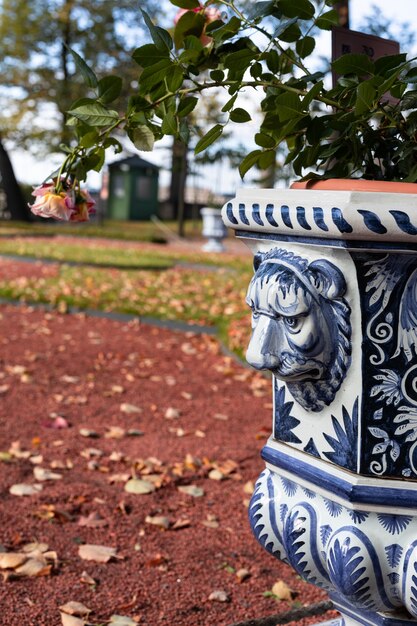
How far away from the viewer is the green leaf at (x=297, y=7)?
1.73 m

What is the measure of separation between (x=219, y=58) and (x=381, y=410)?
86 cm

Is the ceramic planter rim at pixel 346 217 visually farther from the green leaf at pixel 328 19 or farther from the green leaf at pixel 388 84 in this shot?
the green leaf at pixel 328 19

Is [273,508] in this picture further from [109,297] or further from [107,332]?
[109,297]

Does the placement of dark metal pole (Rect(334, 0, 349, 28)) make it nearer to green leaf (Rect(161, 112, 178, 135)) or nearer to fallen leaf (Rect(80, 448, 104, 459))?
fallen leaf (Rect(80, 448, 104, 459))

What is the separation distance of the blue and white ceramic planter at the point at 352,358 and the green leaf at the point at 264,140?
7.7 inches

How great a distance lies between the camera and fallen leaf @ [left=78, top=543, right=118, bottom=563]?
2922mm

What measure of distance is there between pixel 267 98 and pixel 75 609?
1629mm

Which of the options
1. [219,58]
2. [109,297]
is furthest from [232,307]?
[219,58]

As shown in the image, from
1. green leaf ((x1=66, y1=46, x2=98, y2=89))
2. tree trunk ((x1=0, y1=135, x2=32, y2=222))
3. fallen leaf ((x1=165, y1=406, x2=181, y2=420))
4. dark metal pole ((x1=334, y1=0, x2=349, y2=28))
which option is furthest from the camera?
tree trunk ((x1=0, y1=135, x2=32, y2=222))

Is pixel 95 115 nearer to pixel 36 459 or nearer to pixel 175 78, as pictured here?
pixel 175 78

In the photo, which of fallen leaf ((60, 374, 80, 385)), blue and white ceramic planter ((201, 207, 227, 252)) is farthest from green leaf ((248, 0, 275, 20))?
blue and white ceramic planter ((201, 207, 227, 252))

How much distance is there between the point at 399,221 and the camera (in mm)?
1431

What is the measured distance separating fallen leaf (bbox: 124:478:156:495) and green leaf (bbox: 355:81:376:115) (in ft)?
7.88

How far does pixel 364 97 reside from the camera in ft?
5.18
